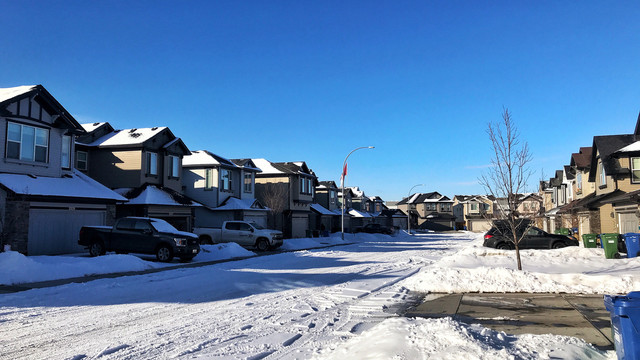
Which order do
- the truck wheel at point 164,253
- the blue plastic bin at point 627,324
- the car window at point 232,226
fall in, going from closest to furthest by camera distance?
the blue plastic bin at point 627,324
the truck wheel at point 164,253
the car window at point 232,226

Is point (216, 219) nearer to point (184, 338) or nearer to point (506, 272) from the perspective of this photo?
point (506, 272)

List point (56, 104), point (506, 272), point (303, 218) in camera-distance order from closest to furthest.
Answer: point (506, 272) → point (56, 104) → point (303, 218)

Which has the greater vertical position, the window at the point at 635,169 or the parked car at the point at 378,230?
the window at the point at 635,169

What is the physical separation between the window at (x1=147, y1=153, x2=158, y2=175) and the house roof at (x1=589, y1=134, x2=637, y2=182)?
29.5 m

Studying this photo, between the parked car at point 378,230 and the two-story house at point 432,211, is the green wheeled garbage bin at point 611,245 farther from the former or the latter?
the two-story house at point 432,211

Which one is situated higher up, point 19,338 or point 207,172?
point 207,172

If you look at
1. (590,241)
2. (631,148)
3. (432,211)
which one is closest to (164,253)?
(590,241)

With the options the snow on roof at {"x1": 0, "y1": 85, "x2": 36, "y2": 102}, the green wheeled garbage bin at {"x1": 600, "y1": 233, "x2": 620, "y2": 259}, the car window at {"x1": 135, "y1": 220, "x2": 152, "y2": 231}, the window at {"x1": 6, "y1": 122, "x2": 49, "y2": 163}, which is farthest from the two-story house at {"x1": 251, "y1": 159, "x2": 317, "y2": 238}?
the green wheeled garbage bin at {"x1": 600, "y1": 233, "x2": 620, "y2": 259}

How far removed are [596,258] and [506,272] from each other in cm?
1004

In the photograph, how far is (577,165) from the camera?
3797 cm

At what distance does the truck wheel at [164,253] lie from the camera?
67.4ft

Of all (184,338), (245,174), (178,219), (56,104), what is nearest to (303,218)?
(245,174)

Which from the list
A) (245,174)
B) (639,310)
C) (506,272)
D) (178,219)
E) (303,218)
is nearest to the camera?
(639,310)

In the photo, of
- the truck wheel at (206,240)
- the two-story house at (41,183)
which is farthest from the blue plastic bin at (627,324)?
the truck wheel at (206,240)
